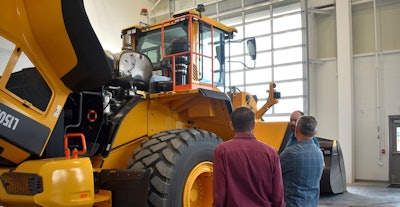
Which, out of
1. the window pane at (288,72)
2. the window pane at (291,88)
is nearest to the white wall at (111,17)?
the window pane at (288,72)

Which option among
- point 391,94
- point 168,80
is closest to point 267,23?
point 391,94

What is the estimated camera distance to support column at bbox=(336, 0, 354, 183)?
1100cm

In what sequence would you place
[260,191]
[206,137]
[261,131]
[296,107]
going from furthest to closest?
[296,107]
[261,131]
[206,137]
[260,191]

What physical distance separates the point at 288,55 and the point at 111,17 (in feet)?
18.8

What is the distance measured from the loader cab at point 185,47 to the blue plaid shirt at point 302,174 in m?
1.73

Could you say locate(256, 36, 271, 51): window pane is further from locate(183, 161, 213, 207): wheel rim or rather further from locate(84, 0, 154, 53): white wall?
locate(183, 161, 213, 207): wheel rim

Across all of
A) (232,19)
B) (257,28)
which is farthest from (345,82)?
(232,19)

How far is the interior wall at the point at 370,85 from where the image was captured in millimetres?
10758

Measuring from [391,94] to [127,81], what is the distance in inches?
341

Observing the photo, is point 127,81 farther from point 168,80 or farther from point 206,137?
point 206,137

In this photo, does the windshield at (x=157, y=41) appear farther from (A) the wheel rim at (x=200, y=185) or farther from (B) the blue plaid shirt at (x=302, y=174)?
(B) the blue plaid shirt at (x=302, y=174)

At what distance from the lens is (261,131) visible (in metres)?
6.20

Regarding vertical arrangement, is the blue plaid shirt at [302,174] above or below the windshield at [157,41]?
below

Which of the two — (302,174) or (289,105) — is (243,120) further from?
(289,105)
